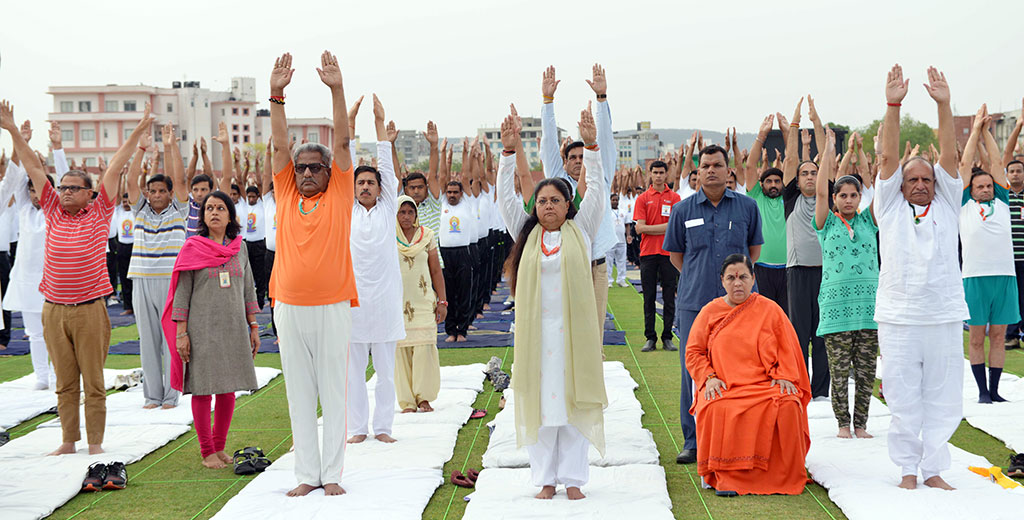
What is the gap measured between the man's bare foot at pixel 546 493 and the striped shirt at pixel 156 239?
14.0 ft

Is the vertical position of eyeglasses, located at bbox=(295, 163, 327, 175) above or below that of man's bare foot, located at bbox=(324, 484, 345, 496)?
above

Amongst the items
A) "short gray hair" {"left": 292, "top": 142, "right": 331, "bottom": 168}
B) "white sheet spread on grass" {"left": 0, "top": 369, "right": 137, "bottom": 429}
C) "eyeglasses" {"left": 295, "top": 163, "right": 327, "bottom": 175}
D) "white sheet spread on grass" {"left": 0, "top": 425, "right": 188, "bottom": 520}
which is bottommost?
"white sheet spread on grass" {"left": 0, "top": 369, "right": 137, "bottom": 429}

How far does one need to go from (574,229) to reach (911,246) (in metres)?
1.97

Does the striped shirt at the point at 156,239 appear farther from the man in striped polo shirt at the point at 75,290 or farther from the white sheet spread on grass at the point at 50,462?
the white sheet spread on grass at the point at 50,462

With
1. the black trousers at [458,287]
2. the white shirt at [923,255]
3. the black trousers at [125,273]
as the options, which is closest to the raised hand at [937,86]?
the white shirt at [923,255]

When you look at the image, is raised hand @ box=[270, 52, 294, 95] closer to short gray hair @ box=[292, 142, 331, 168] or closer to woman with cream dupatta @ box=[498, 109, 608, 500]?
short gray hair @ box=[292, 142, 331, 168]

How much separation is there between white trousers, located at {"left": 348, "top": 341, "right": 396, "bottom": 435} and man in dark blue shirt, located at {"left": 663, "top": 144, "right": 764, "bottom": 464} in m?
2.13

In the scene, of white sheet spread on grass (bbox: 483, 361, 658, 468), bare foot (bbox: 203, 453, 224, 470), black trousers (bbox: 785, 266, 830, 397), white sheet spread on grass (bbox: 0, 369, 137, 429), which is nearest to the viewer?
white sheet spread on grass (bbox: 483, 361, 658, 468)

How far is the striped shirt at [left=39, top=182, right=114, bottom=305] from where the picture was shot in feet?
20.4

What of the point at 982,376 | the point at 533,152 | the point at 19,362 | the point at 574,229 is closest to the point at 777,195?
the point at 982,376

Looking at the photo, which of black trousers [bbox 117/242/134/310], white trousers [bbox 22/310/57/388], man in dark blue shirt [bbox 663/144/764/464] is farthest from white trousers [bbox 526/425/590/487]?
black trousers [bbox 117/242/134/310]

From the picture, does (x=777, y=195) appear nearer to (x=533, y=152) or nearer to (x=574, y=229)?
(x=574, y=229)

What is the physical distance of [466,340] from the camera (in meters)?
11.5

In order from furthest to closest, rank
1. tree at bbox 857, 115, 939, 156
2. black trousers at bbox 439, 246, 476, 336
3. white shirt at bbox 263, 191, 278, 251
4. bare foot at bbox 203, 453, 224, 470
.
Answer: tree at bbox 857, 115, 939, 156, white shirt at bbox 263, 191, 278, 251, black trousers at bbox 439, 246, 476, 336, bare foot at bbox 203, 453, 224, 470
